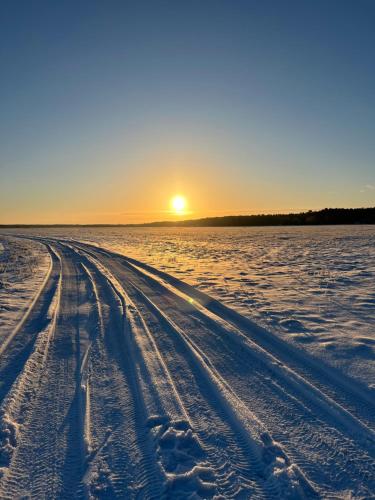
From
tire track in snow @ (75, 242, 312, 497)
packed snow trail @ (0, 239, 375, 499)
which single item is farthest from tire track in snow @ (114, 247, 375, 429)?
tire track in snow @ (75, 242, 312, 497)

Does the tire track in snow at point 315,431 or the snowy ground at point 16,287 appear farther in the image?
the snowy ground at point 16,287

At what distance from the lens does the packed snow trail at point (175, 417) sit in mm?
2557

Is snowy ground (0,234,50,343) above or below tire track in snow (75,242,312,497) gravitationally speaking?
above

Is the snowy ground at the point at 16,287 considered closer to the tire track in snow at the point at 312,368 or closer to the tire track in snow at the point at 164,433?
the tire track in snow at the point at 164,433

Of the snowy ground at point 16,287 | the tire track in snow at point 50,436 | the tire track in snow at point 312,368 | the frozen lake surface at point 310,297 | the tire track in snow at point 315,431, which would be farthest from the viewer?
the snowy ground at point 16,287

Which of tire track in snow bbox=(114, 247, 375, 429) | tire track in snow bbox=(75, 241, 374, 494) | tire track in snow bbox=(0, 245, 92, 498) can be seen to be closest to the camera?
tire track in snow bbox=(0, 245, 92, 498)

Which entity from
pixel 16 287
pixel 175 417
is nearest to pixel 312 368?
pixel 175 417

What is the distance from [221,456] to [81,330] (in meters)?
3.98

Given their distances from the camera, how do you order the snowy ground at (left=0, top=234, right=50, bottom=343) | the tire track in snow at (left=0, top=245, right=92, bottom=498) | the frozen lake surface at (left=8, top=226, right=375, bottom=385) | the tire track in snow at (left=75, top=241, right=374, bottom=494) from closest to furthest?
the tire track in snow at (left=0, top=245, right=92, bottom=498)
the tire track in snow at (left=75, top=241, right=374, bottom=494)
the frozen lake surface at (left=8, top=226, right=375, bottom=385)
the snowy ground at (left=0, top=234, right=50, bottom=343)

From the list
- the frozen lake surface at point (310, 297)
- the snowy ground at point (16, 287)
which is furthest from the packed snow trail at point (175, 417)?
the snowy ground at point (16, 287)

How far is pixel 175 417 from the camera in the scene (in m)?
3.37

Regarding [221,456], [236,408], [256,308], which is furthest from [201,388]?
[256,308]

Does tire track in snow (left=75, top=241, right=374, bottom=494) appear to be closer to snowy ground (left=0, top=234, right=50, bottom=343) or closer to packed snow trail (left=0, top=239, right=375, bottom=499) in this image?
packed snow trail (left=0, top=239, right=375, bottom=499)

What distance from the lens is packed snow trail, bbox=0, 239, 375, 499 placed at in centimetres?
256
